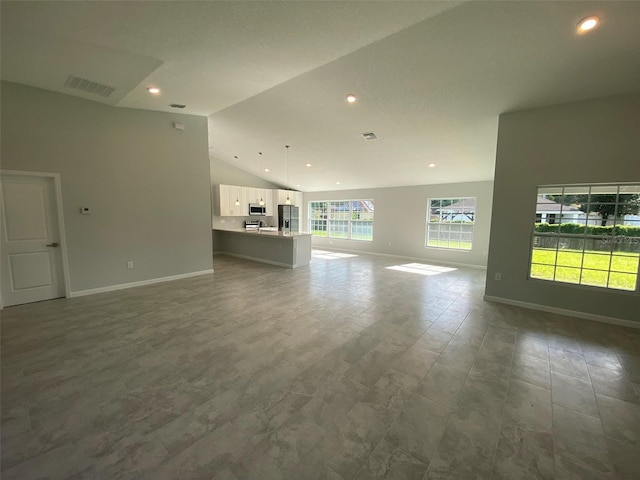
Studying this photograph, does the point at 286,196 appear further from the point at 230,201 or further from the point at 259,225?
the point at 230,201

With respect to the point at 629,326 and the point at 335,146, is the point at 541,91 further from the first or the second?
the point at 335,146

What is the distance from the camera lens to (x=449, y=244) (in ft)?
23.9

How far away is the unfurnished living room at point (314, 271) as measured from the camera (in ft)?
5.25

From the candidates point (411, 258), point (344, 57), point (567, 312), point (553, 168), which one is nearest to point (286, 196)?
point (411, 258)

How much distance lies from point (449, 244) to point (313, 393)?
6617 mm

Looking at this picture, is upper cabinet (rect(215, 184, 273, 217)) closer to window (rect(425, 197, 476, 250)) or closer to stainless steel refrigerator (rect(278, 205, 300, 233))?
stainless steel refrigerator (rect(278, 205, 300, 233))

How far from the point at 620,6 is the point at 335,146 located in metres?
4.38

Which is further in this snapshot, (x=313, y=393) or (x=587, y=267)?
(x=587, y=267)

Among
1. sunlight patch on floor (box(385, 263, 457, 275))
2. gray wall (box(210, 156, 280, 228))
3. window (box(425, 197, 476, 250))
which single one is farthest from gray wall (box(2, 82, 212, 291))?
window (box(425, 197, 476, 250))

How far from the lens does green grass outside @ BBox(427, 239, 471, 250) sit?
23.1 feet

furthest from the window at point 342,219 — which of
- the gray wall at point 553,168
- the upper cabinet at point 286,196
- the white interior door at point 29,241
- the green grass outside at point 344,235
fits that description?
the white interior door at point 29,241

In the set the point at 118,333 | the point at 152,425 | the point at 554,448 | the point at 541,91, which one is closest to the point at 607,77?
the point at 541,91

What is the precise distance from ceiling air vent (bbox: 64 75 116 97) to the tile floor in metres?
3.10

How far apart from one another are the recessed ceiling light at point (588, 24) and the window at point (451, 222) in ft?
16.1
